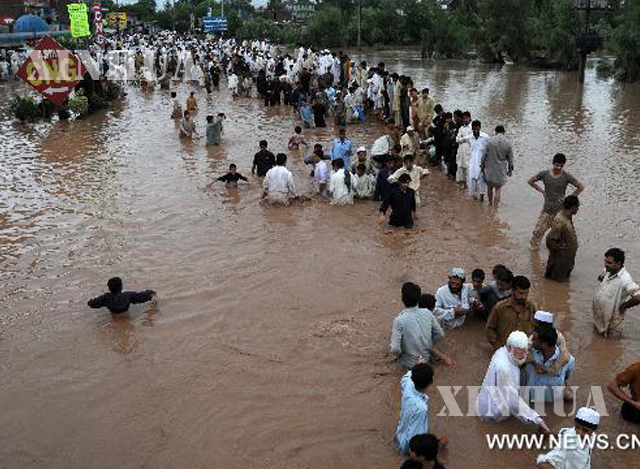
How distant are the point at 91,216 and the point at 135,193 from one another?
1.40 meters

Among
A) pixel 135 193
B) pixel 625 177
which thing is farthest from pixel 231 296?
pixel 625 177

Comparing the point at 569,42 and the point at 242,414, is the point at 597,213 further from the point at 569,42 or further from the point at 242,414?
the point at 569,42

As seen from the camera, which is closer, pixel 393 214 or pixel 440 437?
pixel 440 437

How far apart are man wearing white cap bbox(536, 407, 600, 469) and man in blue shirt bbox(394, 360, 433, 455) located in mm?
880

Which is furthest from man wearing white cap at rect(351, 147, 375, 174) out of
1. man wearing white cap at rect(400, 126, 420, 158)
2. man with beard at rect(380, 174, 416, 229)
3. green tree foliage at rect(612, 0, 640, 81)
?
green tree foliage at rect(612, 0, 640, 81)

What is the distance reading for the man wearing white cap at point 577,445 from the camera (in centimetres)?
400

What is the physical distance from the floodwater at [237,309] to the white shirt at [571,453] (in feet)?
1.68

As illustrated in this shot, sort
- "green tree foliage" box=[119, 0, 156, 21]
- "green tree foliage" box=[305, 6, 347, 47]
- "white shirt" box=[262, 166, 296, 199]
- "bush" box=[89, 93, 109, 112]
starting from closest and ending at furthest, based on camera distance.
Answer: "white shirt" box=[262, 166, 296, 199], "bush" box=[89, 93, 109, 112], "green tree foliage" box=[305, 6, 347, 47], "green tree foliage" box=[119, 0, 156, 21]

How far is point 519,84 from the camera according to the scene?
3027cm

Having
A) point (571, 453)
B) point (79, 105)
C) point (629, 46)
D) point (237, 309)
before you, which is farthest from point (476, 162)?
point (629, 46)

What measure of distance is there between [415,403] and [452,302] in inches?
83.4

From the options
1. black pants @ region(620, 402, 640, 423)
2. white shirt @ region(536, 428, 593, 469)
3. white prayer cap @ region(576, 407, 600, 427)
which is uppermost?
white prayer cap @ region(576, 407, 600, 427)

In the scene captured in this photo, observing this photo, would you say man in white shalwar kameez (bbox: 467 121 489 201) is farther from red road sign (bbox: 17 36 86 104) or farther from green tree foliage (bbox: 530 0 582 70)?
green tree foliage (bbox: 530 0 582 70)

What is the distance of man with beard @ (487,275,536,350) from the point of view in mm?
5449
